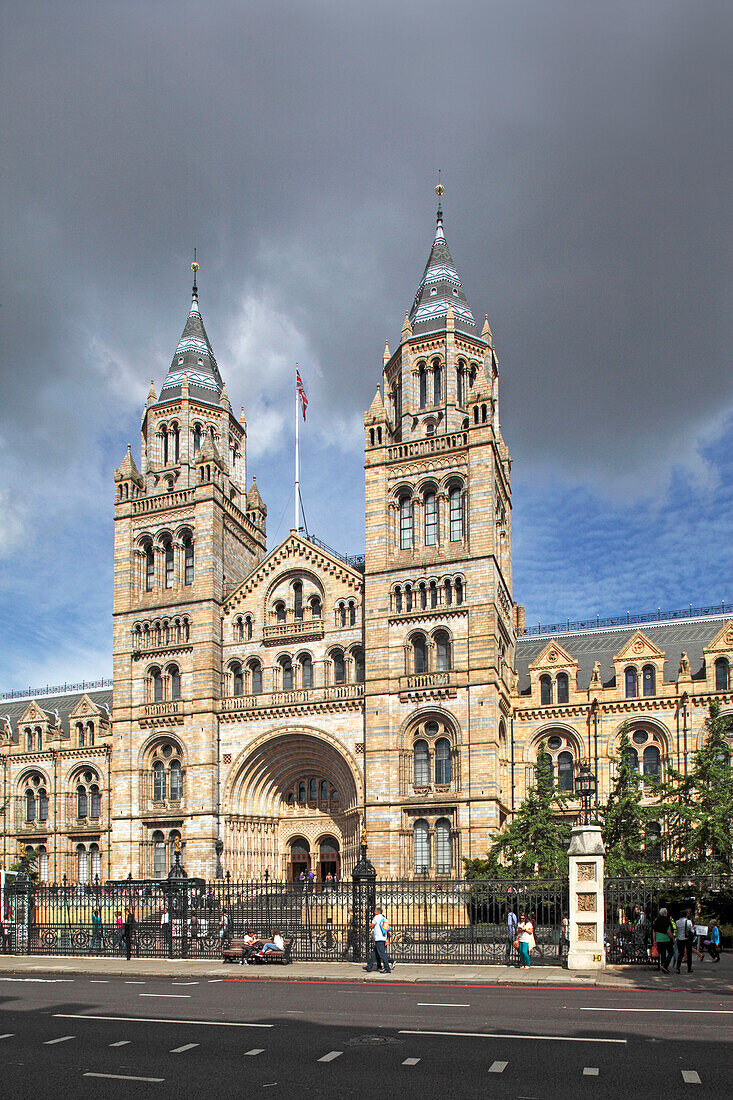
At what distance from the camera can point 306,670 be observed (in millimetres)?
55969

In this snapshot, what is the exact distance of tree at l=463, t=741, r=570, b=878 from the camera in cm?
4116

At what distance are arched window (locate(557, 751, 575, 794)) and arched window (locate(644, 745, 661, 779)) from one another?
12.6ft

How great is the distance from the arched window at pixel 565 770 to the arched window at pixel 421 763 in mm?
7727

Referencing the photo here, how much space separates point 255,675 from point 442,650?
11.3 m

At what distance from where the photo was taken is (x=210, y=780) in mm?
54969

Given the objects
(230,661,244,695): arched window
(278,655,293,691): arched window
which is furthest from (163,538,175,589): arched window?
(278,655,293,691): arched window

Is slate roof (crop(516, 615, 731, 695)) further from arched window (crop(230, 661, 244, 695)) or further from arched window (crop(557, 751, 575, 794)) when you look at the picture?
arched window (crop(230, 661, 244, 695))

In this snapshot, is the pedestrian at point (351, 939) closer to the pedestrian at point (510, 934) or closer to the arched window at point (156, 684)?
the pedestrian at point (510, 934)

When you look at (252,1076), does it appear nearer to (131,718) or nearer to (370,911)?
(370,911)

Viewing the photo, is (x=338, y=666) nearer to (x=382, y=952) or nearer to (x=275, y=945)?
(x=275, y=945)

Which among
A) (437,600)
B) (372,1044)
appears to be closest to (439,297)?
(437,600)

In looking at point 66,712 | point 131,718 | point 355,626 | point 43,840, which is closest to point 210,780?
point 131,718

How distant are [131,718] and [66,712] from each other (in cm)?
1649

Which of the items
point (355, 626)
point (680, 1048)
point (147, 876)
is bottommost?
point (147, 876)
